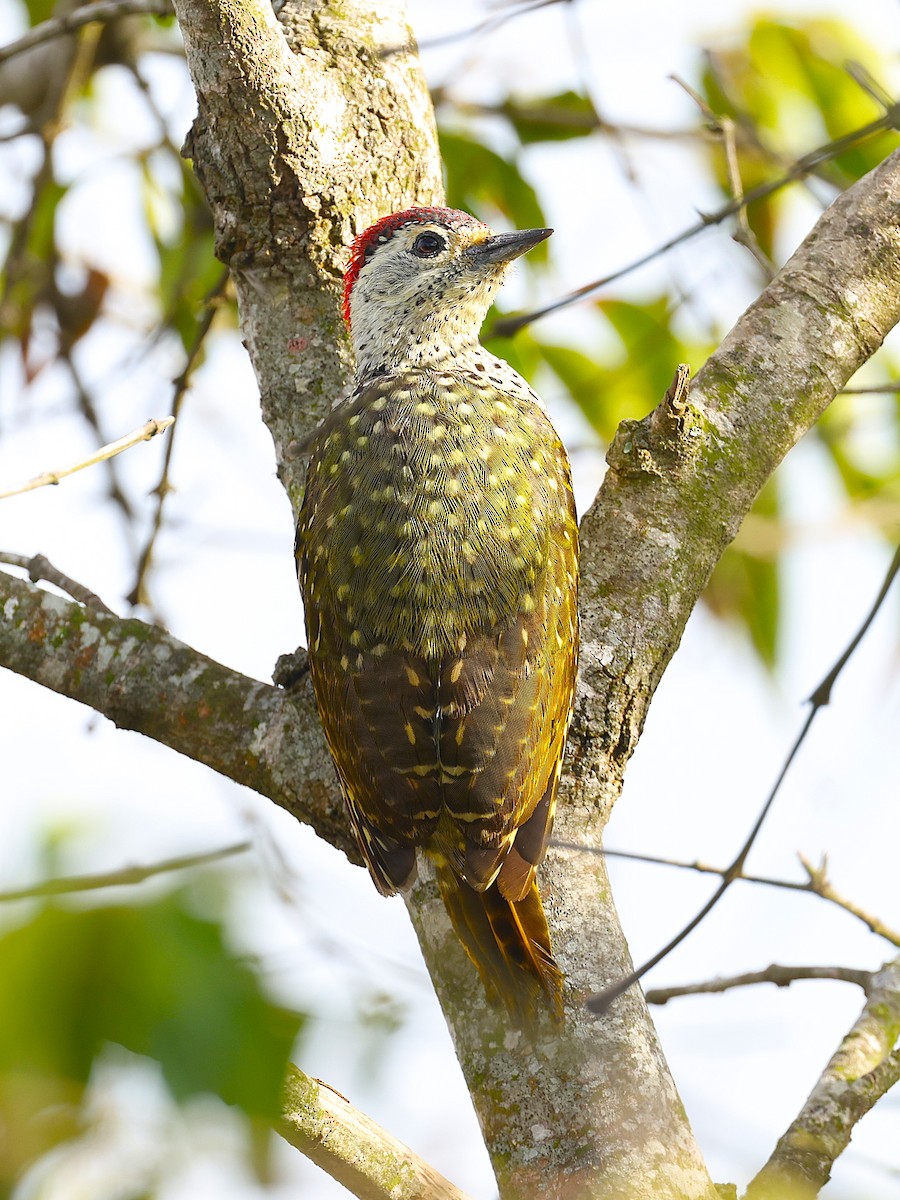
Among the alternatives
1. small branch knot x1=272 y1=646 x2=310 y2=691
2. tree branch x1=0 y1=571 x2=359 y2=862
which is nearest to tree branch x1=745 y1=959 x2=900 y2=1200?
tree branch x1=0 y1=571 x2=359 y2=862

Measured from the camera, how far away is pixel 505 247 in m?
3.54

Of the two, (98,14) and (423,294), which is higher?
(98,14)

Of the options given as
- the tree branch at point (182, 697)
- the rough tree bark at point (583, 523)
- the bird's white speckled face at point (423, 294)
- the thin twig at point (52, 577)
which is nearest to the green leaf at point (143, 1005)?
the rough tree bark at point (583, 523)

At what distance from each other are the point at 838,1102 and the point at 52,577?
1801 millimetres

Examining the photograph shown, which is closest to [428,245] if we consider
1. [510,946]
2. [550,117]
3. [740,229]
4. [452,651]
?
[740,229]

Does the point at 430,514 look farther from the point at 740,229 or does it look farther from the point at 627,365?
the point at 627,365

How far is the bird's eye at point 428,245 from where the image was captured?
3426 mm

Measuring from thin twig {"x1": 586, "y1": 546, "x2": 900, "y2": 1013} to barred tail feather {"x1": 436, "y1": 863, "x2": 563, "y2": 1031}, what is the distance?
362mm

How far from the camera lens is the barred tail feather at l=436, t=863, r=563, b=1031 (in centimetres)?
229

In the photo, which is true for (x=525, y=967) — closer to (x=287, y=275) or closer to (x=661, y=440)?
(x=661, y=440)

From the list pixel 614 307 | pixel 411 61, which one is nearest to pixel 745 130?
pixel 614 307

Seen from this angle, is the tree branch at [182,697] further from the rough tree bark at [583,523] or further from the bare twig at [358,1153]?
the bare twig at [358,1153]

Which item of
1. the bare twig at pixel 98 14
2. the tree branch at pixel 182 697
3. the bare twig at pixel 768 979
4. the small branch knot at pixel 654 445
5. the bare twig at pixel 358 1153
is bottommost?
the bare twig at pixel 358 1153

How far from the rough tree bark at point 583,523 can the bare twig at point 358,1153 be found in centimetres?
14
